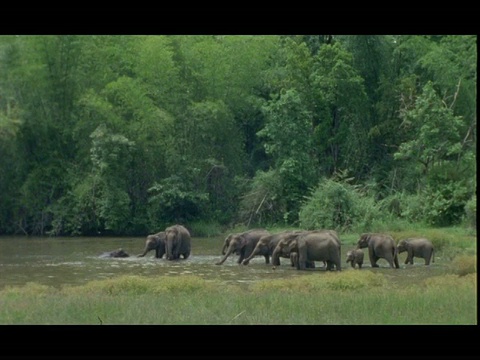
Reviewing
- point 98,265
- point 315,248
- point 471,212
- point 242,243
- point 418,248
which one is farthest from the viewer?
point 471,212

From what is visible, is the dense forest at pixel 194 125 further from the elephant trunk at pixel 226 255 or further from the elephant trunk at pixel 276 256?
the elephant trunk at pixel 276 256

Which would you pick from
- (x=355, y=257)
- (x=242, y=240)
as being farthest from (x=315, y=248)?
(x=242, y=240)

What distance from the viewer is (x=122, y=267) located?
20.9m

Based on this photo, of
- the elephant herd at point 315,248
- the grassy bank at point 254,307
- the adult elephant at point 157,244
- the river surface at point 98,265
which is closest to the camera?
the grassy bank at point 254,307

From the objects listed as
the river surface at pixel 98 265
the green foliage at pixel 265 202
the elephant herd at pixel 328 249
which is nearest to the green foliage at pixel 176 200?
the green foliage at pixel 265 202

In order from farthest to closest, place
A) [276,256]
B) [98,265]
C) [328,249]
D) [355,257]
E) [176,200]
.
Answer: [176,200]
[98,265]
[276,256]
[355,257]
[328,249]

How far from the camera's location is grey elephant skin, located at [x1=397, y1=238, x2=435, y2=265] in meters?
20.7

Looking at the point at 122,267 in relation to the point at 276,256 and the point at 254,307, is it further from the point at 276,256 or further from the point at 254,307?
the point at 254,307

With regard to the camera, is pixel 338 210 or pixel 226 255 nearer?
pixel 226 255

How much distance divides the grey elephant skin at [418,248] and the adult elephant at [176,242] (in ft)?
18.1

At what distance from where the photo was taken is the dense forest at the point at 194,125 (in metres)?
33.6

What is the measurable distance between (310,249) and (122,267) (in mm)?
4338

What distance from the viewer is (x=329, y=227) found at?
93.0 feet

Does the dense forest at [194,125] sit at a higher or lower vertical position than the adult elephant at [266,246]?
higher
